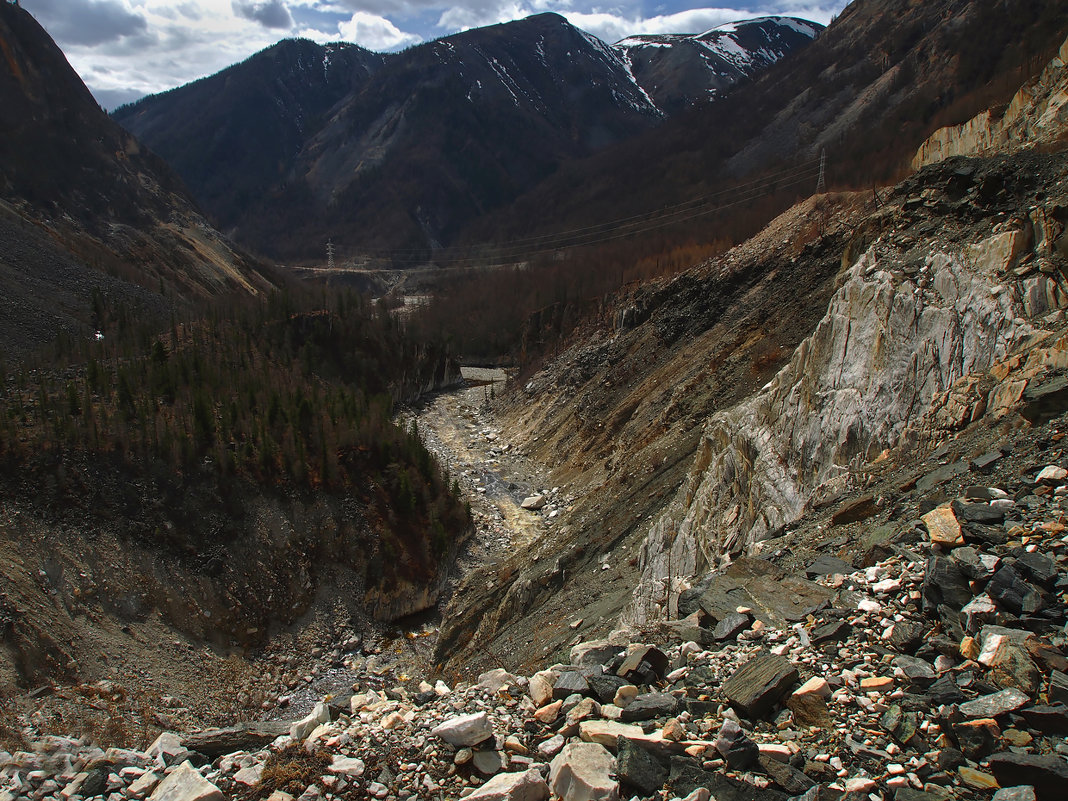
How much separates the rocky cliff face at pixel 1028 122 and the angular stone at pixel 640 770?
22.0 meters

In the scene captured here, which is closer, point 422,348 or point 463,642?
point 463,642

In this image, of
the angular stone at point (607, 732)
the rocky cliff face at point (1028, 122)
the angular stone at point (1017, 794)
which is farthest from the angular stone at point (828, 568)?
the rocky cliff face at point (1028, 122)

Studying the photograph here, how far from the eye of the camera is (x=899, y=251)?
16.5m

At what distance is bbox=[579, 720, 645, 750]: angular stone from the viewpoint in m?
5.89

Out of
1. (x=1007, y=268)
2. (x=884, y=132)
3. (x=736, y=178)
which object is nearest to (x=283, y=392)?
(x=1007, y=268)

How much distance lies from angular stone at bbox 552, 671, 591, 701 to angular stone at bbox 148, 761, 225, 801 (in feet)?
11.6

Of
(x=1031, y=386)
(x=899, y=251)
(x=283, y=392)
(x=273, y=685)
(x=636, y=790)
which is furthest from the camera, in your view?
(x=283, y=392)

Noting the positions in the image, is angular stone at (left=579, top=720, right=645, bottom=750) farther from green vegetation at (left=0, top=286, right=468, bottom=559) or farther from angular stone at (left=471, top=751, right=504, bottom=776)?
green vegetation at (left=0, top=286, right=468, bottom=559)

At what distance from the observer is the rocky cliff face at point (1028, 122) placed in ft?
70.8

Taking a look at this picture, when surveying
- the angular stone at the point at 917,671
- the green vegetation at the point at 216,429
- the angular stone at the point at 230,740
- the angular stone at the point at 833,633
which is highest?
the green vegetation at the point at 216,429

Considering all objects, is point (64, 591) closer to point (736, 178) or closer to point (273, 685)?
point (273, 685)

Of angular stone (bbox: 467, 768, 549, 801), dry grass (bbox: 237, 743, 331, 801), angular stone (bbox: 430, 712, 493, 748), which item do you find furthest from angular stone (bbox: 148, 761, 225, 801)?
angular stone (bbox: 467, 768, 549, 801)

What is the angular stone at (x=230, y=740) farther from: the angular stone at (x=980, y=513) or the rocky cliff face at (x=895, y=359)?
the angular stone at (x=980, y=513)

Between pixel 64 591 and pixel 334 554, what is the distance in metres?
9.13
